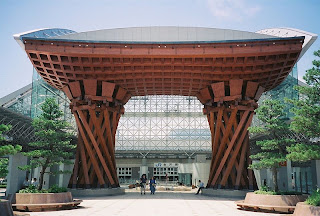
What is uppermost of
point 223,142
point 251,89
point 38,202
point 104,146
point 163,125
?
point 163,125

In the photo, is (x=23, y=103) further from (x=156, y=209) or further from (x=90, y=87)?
(x=156, y=209)

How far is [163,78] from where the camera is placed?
2331 cm

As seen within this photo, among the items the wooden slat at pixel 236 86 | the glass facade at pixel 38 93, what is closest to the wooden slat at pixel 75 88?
the wooden slat at pixel 236 86

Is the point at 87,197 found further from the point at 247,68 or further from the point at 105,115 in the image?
the point at 247,68

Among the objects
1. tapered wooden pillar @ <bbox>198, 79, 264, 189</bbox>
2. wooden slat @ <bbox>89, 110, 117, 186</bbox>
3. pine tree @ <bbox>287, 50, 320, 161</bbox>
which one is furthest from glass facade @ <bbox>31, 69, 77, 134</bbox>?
pine tree @ <bbox>287, 50, 320, 161</bbox>

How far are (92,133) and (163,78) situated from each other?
6.69 m

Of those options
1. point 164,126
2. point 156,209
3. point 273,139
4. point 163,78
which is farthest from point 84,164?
point 164,126

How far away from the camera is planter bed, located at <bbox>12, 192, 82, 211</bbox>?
1267 cm

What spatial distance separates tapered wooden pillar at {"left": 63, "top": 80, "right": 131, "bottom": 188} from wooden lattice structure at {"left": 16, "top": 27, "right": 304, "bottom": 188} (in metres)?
0.07

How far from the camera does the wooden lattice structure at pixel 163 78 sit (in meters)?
19.5

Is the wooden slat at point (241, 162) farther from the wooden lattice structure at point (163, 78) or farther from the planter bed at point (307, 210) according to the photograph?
the planter bed at point (307, 210)

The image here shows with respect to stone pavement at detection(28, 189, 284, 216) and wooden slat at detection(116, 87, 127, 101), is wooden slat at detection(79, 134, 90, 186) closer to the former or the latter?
wooden slat at detection(116, 87, 127, 101)

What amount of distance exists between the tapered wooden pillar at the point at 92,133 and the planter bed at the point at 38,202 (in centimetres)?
804

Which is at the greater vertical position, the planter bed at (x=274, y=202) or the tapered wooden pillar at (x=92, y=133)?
the tapered wooden pillar at (x=92, y=133)
